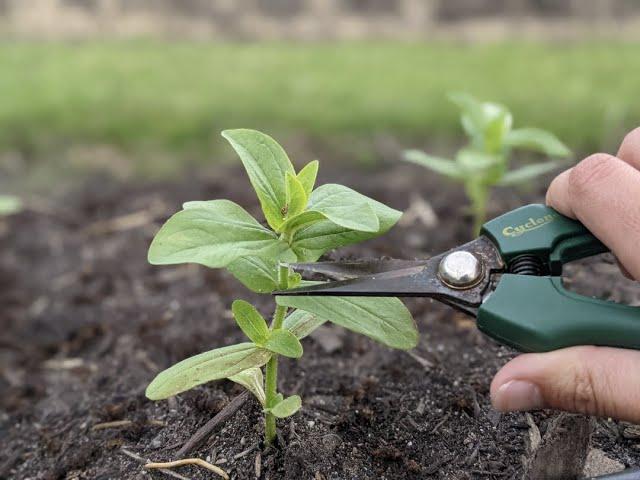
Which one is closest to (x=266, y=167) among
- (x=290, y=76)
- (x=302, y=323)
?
(x=302, y=323)

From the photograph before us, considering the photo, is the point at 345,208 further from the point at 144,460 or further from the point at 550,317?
the point at 144,460

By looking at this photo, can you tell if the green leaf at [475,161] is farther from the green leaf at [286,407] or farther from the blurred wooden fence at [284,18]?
the blurred wooden fence at [284,18]

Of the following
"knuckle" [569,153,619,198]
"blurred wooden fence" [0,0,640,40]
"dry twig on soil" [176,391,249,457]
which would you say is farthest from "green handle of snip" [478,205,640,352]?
"blurred wooden fence" [0,0,640,40]

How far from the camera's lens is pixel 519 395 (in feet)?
3.24

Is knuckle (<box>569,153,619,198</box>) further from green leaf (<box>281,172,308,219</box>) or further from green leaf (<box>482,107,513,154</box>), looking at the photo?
green leaf (<box>482,107,513,154</box>)

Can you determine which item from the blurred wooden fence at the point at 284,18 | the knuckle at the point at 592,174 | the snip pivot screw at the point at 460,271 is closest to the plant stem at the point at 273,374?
the snip pivot screw at the point at 460,271

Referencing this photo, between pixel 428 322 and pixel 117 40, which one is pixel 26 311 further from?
pixel 117 40

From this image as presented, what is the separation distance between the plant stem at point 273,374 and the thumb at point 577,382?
1.18 feet

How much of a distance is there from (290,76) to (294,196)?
7.90 ft

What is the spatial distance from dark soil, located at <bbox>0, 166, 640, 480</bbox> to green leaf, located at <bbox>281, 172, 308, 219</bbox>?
420 mm

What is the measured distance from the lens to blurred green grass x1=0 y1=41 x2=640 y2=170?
9.53 feet

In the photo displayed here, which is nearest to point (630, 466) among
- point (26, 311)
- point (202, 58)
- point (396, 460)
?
point (396, 460)

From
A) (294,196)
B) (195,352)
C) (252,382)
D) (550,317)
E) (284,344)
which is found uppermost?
(294,196)

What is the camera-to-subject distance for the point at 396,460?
125 centimetres
